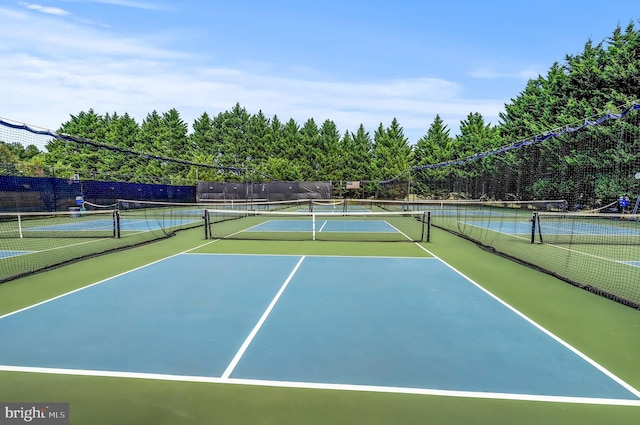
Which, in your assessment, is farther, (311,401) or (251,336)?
(251,336)

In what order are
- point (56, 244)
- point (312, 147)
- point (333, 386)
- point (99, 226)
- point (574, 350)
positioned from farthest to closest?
point (312, 147), point (99, 226), point (56, 244), point (574, 350), point (333, 386)

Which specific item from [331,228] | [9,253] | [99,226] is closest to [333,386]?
Answer: [9,253]

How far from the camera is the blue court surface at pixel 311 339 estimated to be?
410 cm

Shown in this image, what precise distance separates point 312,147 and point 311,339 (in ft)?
188

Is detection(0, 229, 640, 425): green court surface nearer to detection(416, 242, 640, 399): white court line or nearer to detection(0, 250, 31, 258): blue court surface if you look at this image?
detection(416, 242, 640, 399): white court line

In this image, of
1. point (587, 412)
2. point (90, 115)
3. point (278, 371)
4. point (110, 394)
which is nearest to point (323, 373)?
point (278, 371)

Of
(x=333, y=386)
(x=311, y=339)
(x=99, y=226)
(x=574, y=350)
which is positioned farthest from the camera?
(x=99, y=226)

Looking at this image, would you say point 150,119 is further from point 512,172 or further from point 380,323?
point 380,323

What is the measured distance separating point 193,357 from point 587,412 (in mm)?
4268

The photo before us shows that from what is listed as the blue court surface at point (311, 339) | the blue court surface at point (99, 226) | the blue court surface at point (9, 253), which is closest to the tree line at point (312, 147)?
the blue court surface at point (99, 226)

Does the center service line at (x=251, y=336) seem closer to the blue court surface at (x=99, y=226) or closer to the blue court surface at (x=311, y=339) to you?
the blue court surface at (x=311, y=339)

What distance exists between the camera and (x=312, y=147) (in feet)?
200

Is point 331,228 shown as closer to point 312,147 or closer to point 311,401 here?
point 311,401

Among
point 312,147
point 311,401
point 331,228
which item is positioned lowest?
point 311,401
